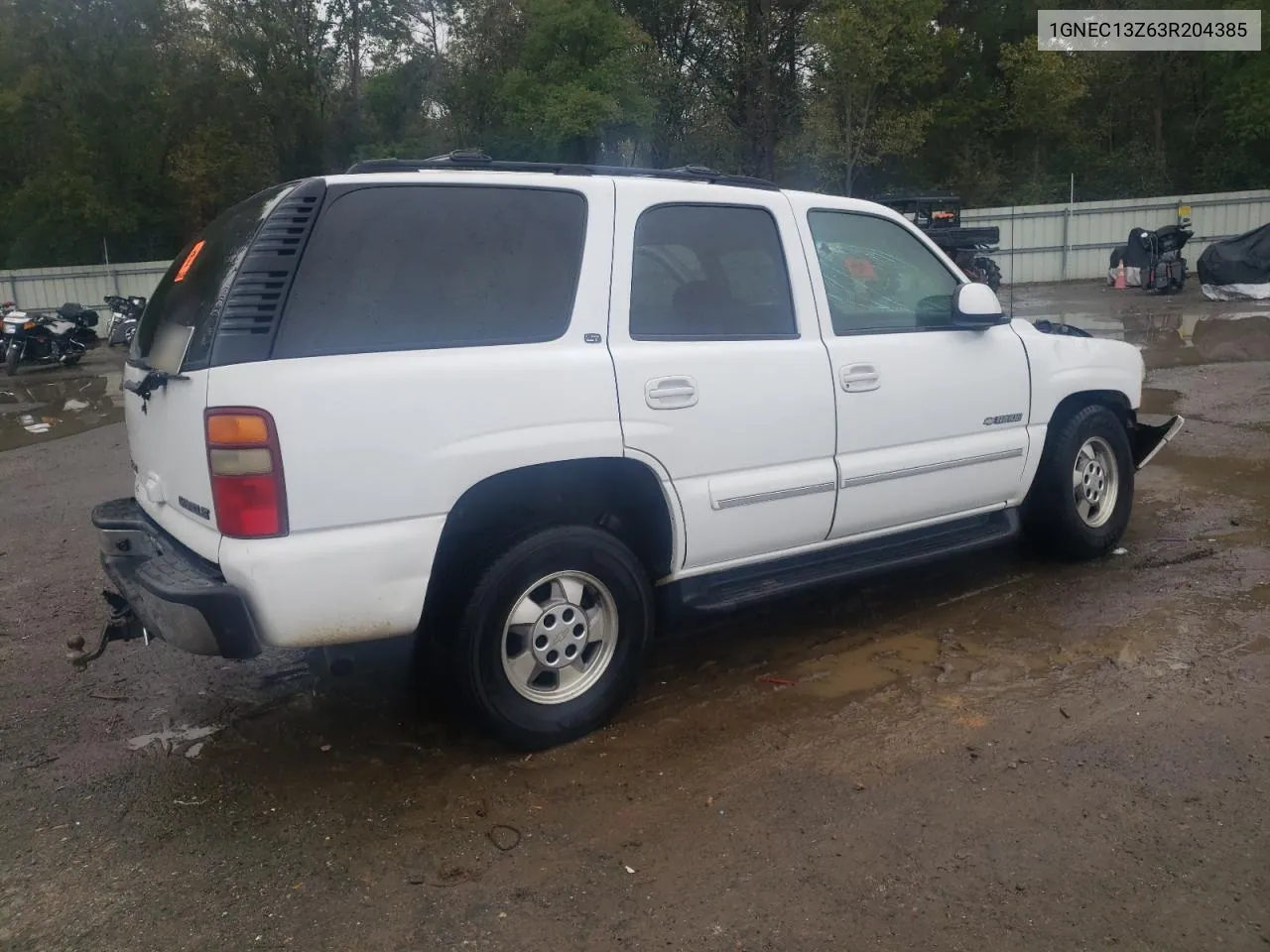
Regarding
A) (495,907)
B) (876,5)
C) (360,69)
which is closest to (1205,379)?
(495,907)

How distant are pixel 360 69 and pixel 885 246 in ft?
112

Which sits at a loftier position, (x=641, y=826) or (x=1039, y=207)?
(x=1039, y=207)

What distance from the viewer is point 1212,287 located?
63.2 ft

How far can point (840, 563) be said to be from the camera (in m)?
4.55

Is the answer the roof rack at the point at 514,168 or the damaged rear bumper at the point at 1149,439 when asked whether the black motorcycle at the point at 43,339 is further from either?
the damaged rear bumper at the point at 1149,439

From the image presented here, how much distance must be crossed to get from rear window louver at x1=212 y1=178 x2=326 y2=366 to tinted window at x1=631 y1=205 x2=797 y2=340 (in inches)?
46.3

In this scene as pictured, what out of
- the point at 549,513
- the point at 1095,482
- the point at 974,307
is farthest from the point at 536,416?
the point at 1095,482

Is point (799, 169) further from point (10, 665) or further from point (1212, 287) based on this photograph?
point (10, 665)

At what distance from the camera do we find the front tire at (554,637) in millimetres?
3605

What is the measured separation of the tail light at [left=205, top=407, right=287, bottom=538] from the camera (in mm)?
3186

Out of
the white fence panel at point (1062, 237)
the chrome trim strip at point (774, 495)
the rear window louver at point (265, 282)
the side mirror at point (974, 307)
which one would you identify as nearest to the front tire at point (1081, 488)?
the side mirror at point (974, 307)

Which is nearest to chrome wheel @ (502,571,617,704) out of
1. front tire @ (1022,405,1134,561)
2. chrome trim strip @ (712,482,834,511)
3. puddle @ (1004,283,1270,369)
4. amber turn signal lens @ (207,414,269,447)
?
chrome trim strip @ (712,482,834,511)

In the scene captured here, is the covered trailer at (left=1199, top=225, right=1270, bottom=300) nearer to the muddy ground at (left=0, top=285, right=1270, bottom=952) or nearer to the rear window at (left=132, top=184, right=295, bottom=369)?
the muddy ground at (left=0, top=285, right=1270, bottom=952)

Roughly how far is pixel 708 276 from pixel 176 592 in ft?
7.27
